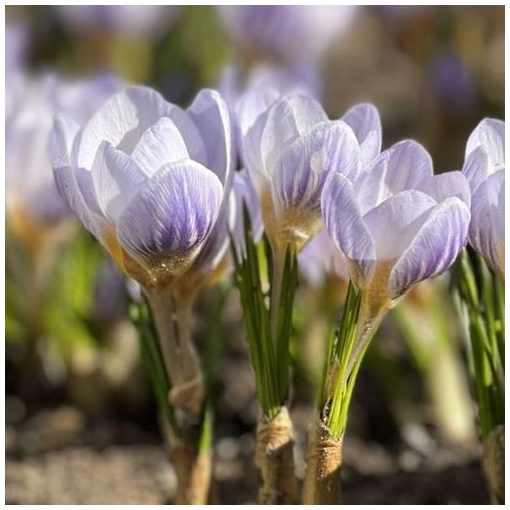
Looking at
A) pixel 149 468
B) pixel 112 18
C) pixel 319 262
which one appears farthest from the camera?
pixel 112 18

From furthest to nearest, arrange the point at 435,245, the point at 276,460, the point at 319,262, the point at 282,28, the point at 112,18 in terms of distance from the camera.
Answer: the point at 112,18
the point at 282,28
the point at 319,262
the point at 276,460
the point at 435,245

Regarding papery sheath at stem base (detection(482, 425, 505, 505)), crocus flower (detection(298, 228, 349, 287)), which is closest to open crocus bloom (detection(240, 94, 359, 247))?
crocus flower (detection(298, 228, 349, 287))

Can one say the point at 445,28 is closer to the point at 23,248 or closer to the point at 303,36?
the point at 303,36

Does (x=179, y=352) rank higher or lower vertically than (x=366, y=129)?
lower

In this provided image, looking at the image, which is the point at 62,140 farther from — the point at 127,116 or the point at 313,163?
the point at 313,163

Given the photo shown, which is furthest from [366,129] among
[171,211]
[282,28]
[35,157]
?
[282,28]

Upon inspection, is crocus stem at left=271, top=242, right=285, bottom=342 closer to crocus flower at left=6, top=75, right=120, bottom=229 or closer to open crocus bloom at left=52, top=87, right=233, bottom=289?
open crocus bloom at left=52, top=87, right=233, bottom=289

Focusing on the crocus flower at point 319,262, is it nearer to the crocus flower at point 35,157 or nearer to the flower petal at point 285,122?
the flower petal at point 285,122
